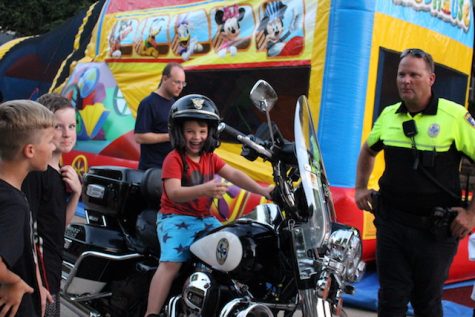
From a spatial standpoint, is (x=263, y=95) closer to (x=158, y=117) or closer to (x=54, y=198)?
(x=54, y=198)

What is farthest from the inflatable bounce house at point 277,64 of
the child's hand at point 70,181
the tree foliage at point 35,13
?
the tree foliage at point 35,13

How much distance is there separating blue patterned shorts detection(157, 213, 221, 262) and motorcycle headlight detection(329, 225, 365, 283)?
953 mm

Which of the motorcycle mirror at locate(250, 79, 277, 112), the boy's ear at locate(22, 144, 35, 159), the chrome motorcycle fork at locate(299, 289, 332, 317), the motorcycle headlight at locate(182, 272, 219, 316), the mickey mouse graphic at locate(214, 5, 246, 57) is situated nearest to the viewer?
the boy's ear at locate(22, 144, 35, 159)

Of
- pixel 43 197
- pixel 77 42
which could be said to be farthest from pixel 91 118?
pixel 43 197

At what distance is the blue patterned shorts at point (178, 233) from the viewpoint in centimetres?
326

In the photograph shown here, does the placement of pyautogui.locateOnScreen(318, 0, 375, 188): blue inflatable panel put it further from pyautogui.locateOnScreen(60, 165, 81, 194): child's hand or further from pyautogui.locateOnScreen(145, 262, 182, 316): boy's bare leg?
pyautogui.locateOnScreen(60, 165, 81, 194): child's hand

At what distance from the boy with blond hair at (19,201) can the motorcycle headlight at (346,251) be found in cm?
115

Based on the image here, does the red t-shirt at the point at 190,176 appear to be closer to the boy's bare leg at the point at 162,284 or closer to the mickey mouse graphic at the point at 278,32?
the boy's bare leg at the point at 162,284

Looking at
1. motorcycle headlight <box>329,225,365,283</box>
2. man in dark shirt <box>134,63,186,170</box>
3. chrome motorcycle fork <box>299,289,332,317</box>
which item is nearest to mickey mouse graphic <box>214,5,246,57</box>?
man in dark shirt <box>134,63,186,170</box>

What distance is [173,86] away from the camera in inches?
208

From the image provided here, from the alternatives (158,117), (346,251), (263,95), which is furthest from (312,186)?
(158,117)

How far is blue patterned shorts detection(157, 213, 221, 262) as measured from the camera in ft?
10.7

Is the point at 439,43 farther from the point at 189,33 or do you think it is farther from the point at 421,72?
the point at 421,72

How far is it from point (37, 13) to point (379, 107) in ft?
41.1
